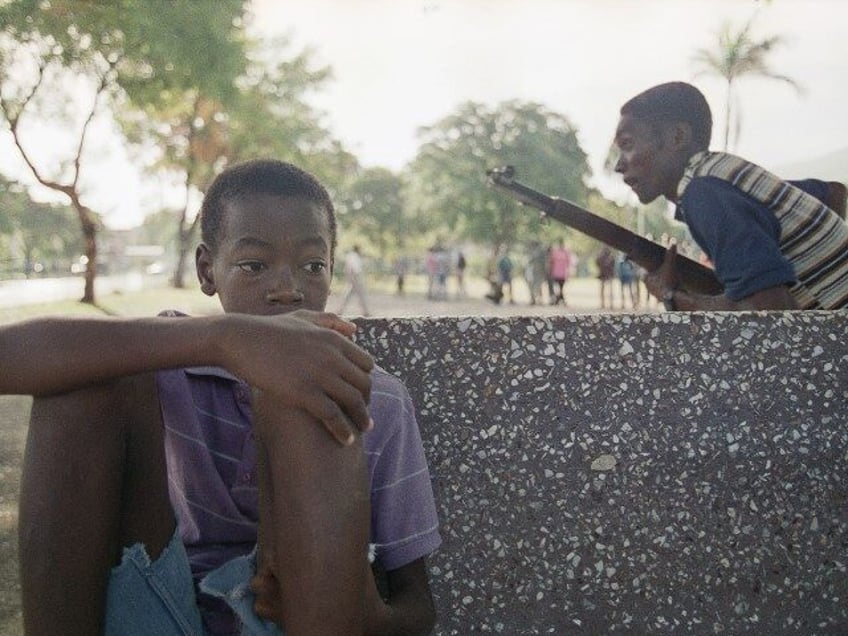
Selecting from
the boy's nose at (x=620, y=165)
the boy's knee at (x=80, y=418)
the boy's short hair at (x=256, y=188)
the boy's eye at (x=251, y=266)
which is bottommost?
the boy's knee at (x=80, y=418)

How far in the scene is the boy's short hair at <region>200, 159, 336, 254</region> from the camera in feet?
5.71

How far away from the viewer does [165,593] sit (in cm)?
129

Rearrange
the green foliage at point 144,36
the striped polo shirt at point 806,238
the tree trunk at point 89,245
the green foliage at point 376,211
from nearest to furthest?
1. the striped polo shirt at point 806,238
2. the green foliage at point 144,36
3. the tree trunk at point 89,245
4. the green foliage at point 376,211

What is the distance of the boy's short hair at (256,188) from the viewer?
68.6 inches

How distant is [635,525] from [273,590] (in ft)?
3.36

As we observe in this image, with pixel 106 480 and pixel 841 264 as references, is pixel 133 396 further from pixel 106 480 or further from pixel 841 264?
pixel 841 264

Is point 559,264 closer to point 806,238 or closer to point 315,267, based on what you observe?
point 806,238

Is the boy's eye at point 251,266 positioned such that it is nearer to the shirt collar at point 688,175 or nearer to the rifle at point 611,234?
the shirt collar at point 688,175

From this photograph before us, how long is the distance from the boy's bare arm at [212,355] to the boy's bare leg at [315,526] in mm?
34

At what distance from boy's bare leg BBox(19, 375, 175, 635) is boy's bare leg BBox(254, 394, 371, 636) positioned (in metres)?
0.26

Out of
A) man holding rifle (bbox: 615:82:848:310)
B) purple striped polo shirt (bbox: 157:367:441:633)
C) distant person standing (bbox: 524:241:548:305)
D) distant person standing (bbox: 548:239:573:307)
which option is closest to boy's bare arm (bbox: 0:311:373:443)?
purple striped polo shirt (bbox: 157:367:441:633)

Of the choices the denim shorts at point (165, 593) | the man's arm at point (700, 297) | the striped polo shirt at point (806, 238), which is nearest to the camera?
A: the denim shorts at point (165, 593)

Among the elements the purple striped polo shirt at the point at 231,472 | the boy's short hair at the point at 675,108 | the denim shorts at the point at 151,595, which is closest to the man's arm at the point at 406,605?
the purple striped polo shirt at the point at 231,472

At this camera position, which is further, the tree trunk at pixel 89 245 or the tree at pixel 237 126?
the tree at pixel 237 126
